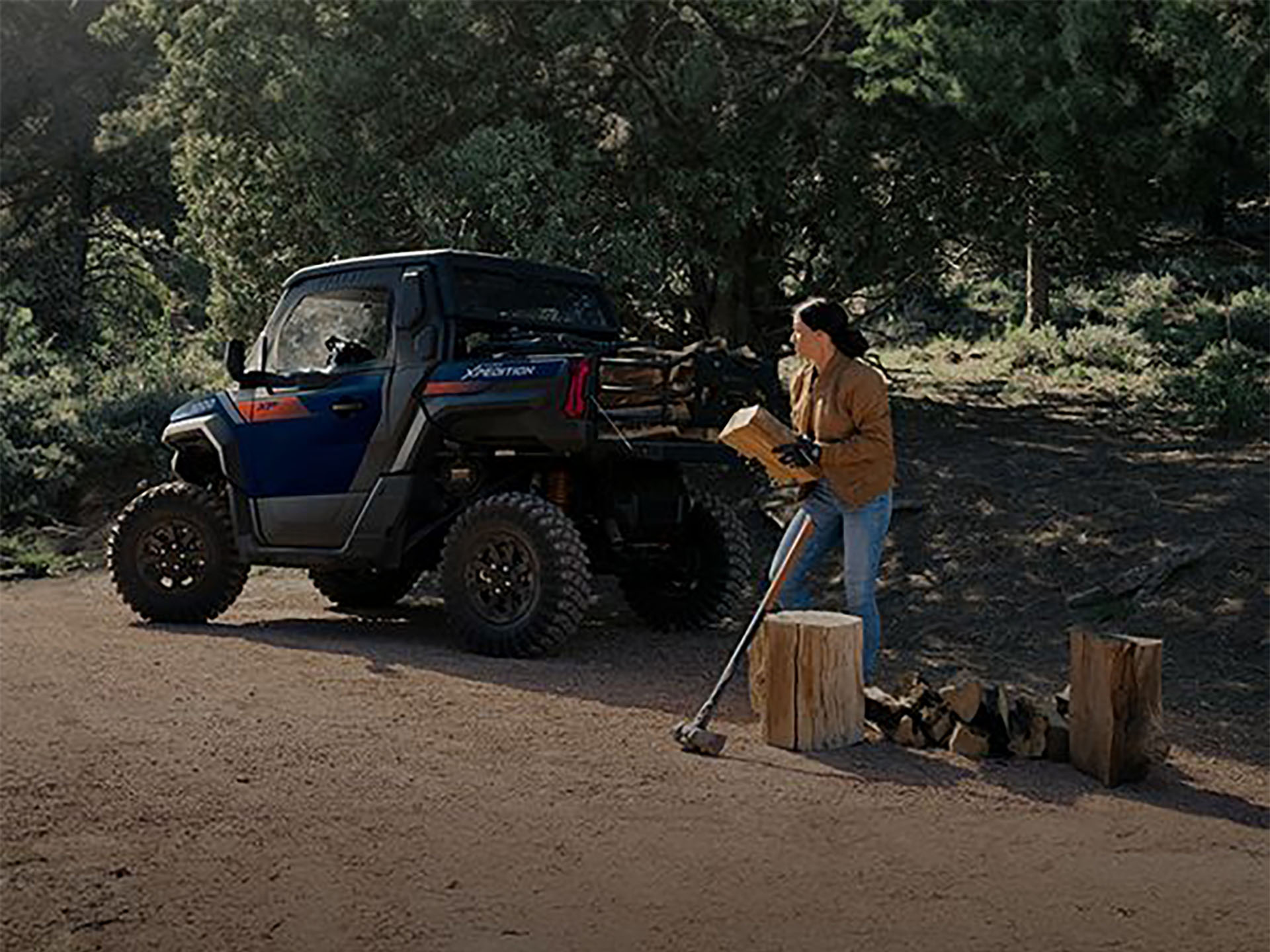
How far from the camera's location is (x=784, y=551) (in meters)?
7.83

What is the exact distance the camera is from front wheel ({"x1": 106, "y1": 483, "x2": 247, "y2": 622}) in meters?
10.6

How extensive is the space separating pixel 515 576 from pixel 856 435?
2519mm

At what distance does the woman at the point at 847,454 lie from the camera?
7.59 metres

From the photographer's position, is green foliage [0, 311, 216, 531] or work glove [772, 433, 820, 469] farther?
green foliage [0, 311, 216, 531]

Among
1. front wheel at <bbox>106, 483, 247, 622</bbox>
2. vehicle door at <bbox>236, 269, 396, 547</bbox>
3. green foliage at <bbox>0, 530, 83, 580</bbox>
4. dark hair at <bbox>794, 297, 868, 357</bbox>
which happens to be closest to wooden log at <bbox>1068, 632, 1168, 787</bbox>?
dark hair at <bbox>794, 297, 868, 357</bbox>

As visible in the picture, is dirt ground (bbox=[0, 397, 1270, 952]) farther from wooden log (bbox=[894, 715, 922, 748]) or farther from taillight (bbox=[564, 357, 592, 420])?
taillight (bbox=[564, 357, 592, 420])

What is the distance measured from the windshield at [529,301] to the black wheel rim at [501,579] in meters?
1.58

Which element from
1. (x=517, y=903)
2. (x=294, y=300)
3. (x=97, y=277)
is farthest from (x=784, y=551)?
(x=97, y=277)

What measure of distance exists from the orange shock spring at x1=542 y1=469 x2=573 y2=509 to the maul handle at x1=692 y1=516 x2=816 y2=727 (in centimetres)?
220

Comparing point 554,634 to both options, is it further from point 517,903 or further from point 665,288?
point 665,288

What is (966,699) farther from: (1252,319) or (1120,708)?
(1252,319)

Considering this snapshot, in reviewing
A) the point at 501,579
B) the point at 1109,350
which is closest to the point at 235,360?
the point at 501,579

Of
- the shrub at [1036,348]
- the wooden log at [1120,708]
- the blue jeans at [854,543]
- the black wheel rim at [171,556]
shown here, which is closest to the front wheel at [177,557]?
the black wheel rim at [171,556]

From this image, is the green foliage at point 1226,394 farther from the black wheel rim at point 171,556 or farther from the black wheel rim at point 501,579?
the black wheel rim at point 171,556
